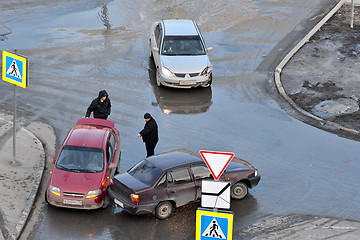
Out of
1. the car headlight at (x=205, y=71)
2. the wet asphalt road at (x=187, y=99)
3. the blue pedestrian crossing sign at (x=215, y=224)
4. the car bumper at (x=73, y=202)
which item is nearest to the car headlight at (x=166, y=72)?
the wet asphalt road at (x=187, y=99)

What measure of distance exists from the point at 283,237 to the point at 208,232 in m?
4.22

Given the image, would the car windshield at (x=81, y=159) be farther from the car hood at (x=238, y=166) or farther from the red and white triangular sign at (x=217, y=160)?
the red and white triangular sign at (x=217, y=160)

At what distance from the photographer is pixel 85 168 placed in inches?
665

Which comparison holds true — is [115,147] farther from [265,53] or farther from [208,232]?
[265,53]

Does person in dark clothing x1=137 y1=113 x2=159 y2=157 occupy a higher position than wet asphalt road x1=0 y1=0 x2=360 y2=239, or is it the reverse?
person in dark clothing x1=137 y1=113 x2=159 y2=157

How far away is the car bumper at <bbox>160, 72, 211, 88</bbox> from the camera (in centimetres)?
2403

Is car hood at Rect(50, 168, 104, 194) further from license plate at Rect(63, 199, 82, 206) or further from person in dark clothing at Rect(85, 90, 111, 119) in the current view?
person in dark clothing at Rect(85, 90, 111, 119)

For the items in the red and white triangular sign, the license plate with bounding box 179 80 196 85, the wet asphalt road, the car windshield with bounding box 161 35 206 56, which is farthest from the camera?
the car windshield with bounding box 161 35 206 56

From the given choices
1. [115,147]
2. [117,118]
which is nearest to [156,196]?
[115,147]

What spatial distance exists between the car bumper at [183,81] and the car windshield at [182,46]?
140 centimetres

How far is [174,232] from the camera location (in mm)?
15805

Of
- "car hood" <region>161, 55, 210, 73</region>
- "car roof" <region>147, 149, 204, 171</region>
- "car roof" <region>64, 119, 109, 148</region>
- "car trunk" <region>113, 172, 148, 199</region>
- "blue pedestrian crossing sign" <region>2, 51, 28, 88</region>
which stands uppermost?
"blue pedestrian crossing sign" <region>2, 51, 28, 88</region>

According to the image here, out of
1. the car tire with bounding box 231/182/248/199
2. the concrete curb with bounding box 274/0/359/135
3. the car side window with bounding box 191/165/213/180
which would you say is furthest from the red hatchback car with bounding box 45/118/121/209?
the concrete curb with bounding box 274/0/359/135

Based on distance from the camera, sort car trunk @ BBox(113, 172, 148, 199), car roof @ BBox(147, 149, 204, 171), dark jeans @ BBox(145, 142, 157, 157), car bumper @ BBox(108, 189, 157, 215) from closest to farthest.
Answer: car bumper @ BBox(108, 189, 157, 215)
car trunk @ BBox(113, 172, 148, 199)
car roof @ BBox(147, 149, 204, 171)
dark jeans @ BBox(145, 142, 157, 157)
